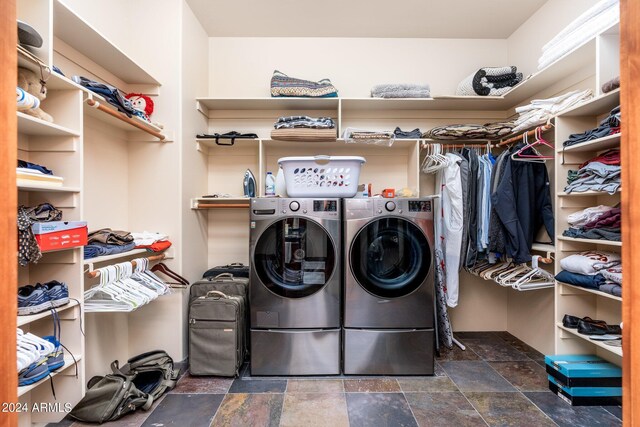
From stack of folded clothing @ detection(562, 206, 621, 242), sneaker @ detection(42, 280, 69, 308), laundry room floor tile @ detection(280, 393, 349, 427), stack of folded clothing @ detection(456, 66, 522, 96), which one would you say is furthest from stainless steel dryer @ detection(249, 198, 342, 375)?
stack of folded clothing @ detection(456, 66, 522, 96)

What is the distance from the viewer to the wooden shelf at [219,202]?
245 centimetres

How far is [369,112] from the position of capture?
A: 279 cm

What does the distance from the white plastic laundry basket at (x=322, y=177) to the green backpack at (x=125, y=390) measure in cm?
148

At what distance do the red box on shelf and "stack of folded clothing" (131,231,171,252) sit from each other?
51cm

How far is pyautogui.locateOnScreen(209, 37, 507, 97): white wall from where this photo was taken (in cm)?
282

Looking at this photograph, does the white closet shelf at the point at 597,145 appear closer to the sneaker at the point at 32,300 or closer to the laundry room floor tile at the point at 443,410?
the laundry room floor tile at the point at 443,410

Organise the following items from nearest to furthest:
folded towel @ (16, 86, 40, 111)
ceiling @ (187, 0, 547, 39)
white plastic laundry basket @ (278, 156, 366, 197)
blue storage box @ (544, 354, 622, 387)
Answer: folded towel @ (16, 86, 40, 111)
blue storage box @ (544, 354, 622, 387)
white plastic laundry basket @ (278, 156, 366, 197)
ceiling @ (187, 0, 547, 39)

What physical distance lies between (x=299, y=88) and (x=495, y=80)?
1.59 m

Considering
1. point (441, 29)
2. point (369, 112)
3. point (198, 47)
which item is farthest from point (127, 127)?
point (441, 29)

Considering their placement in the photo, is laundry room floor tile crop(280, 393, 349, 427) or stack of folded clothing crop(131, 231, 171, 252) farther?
stack of folded clothing crop(131, 231, 171, 252)

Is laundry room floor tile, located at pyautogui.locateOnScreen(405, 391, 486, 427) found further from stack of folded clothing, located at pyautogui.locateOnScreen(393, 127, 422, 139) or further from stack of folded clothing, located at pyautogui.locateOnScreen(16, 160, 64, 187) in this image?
stack of folded clothing, located at pyautogui.locateOnScreen(16, 160, 64, 187)

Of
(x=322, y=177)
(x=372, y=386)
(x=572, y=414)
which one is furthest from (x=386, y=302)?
(x=572, y=414)

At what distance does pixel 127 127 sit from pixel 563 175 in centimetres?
292

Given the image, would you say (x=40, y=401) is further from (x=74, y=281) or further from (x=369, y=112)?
(x=369, y=112)
